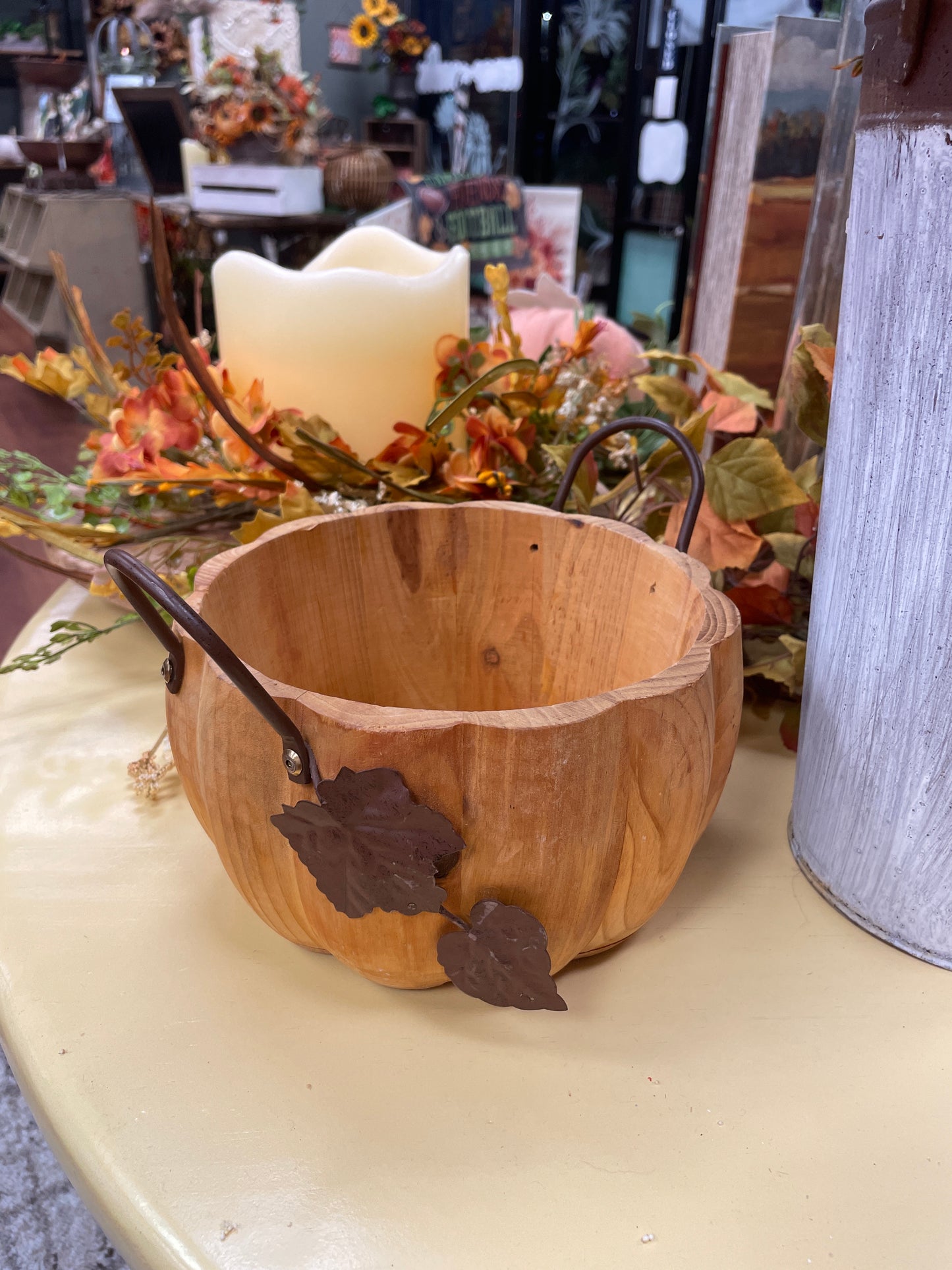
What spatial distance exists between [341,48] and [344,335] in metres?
1.92

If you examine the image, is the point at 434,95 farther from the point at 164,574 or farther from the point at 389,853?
the point at 389,853

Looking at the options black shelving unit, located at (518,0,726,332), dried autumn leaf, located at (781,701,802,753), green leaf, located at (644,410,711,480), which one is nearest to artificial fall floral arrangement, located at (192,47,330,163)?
black shelving unit, located at (518,0,726,332)

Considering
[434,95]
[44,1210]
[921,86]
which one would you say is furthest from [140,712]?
[434,95]

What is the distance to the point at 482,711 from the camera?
38 centimetres

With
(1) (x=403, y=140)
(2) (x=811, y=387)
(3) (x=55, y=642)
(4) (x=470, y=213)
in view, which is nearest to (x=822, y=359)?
(2) (x=811, y=387)

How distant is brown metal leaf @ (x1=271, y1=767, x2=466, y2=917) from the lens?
284 millimetres

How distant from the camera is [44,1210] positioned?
56cm

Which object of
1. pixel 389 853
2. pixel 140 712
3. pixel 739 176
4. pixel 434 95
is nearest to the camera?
pixel 389 853

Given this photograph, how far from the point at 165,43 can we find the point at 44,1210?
2.45 metres

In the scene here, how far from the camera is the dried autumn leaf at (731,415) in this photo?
1.75ft

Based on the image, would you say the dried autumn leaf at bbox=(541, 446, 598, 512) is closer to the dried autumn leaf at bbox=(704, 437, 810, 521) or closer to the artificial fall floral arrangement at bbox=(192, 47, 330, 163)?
the dried autumn leaf at bbox=(704, 437, 810, 521)

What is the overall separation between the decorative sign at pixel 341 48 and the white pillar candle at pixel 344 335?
1.85 meters

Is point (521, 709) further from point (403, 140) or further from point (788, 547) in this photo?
point (403, 140)

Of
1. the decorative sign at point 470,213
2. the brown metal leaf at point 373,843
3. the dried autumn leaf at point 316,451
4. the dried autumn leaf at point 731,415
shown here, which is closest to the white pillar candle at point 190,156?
the decorative sign at point 470,213
